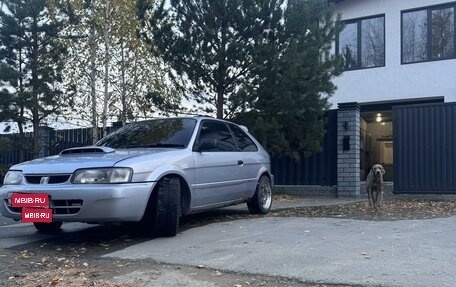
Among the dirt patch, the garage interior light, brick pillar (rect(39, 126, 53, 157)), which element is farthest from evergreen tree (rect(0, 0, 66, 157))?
the garage interior light

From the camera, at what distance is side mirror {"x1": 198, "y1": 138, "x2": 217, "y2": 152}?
731cm

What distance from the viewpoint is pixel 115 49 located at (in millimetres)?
14203

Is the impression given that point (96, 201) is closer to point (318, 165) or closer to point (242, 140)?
point (242, 140)

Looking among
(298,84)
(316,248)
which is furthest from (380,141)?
(316,248)

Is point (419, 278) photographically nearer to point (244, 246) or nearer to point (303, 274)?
point (303, 274)

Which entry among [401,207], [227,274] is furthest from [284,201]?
[227,274]

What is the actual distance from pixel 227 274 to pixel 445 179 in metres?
8.30

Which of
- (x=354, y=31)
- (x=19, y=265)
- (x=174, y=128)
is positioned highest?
(x=354, y=31)

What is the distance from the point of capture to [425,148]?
11875mm

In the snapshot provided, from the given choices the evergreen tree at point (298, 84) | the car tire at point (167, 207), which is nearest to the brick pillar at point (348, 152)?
the evergreen tree at point (298, 84)

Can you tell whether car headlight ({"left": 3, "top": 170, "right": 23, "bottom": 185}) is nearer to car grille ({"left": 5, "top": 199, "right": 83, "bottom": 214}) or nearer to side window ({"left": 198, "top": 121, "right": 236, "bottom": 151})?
car grille ({"left": 5, "top": 199, "right": 83, "bottom": 214})

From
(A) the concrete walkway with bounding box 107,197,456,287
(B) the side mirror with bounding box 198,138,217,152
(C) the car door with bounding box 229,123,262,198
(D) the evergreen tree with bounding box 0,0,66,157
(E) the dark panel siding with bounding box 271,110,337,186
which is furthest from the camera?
(D) the evergreen tree with bounding box 0,0,66,157

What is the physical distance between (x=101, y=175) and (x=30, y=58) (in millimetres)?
9892

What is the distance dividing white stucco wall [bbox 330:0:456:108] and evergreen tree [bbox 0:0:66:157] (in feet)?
27.8
